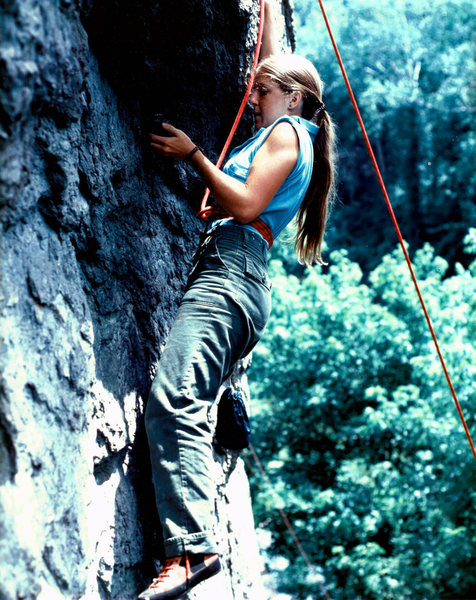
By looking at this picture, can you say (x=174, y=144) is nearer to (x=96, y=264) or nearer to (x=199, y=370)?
(x=96, y=264)

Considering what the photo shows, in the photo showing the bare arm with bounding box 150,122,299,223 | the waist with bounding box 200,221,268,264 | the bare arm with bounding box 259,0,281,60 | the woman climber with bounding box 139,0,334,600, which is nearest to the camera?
the woman climber with bounding box 139,0,334,600

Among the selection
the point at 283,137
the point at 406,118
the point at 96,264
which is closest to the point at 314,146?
the point at 283,137

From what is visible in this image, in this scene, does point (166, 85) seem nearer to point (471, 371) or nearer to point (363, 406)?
point (471, 371)

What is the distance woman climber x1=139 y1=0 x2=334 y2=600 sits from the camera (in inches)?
82.0

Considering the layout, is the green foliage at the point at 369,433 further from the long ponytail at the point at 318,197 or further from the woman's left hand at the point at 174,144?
the woman's left hand at the point at 174,144

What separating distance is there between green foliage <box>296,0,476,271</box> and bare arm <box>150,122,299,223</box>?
1858 cm

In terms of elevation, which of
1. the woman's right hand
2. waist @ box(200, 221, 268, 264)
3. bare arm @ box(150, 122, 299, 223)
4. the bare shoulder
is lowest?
waist @ box(200, 221, 268, 264)

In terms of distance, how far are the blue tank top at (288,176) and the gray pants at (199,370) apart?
0.11 meters

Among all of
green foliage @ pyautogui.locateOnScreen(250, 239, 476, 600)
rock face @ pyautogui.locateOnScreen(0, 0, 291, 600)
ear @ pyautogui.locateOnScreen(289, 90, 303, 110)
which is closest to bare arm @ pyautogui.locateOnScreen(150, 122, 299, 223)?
ear @ pyautogui.locateOnScreen(289, 90, 303, 110)

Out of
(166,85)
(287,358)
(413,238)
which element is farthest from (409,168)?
(166,85)

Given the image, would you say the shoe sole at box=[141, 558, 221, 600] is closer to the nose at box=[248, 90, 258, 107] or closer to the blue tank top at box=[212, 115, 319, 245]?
the blue tank top at box=[212, 115, 319, 245]

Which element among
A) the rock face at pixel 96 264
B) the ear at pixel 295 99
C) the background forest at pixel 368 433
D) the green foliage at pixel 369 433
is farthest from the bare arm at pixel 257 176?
the green foliage at pixel 369 433

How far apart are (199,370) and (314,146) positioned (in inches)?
39.7

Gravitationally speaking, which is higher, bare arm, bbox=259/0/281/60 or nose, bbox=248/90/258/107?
bare arm, bbox=259/0/281/60
